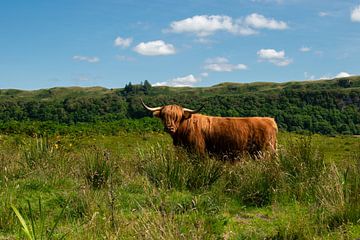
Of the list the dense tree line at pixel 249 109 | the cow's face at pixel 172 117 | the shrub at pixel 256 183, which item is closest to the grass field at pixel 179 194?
the shrub at pixel 256 183

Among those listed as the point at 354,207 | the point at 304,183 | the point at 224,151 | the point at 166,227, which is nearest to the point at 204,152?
the point at 224,151

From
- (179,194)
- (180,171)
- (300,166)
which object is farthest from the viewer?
(300,166)

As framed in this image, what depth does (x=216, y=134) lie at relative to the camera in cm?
977

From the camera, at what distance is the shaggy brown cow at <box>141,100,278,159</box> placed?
9.68m

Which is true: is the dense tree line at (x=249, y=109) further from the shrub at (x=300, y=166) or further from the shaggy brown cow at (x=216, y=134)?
the shrub at (x=300, y=166)

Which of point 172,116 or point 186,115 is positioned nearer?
point 172,116

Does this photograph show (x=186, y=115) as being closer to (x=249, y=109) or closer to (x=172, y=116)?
(x=172, y=116)

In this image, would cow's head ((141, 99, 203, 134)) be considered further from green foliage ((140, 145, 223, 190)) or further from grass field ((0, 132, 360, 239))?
green foliage ((140, 145, 223, 190))

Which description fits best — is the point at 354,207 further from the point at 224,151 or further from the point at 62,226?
the point at 224,151

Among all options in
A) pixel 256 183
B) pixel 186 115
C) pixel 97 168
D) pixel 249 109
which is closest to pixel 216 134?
pixel 186 115

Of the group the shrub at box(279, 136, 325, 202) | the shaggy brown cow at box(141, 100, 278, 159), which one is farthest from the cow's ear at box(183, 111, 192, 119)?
the shrub at box(279, 136, 325, 202)

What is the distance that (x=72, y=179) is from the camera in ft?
23.5

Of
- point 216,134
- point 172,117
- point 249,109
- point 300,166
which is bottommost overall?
point 249,109

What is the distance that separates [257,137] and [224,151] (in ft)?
2.69
